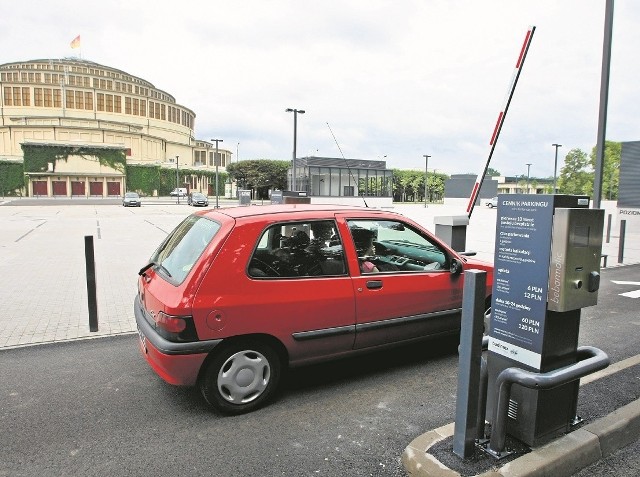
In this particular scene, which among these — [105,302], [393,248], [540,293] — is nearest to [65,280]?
[105,302]

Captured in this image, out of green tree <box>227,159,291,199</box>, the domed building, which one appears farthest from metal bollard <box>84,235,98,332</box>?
the domed building

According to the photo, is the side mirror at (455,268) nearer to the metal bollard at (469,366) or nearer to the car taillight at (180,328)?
the metal bollard at (469,366)

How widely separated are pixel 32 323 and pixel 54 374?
Result: 208cm

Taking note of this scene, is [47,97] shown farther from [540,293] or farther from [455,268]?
[540,293]

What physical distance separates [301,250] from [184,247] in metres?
1.01

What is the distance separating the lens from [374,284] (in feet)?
13.3

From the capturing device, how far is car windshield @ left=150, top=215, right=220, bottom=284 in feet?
12.1

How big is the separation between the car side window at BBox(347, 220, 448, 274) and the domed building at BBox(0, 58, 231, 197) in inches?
3137

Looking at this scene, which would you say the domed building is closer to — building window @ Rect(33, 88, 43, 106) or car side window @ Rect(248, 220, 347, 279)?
building window @ Rect(33, 88, 43, 106)

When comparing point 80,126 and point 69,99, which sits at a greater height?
point 69,99

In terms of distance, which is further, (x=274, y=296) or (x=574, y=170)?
(x=574, y=170)

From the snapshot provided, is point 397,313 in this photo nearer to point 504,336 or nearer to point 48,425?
point 504,336

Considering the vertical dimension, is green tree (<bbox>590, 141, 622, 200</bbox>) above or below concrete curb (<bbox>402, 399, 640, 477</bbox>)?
above

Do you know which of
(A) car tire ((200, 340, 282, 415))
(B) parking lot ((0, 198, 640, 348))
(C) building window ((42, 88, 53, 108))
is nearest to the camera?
(A) car tire ((200, 340, 282, 415))
